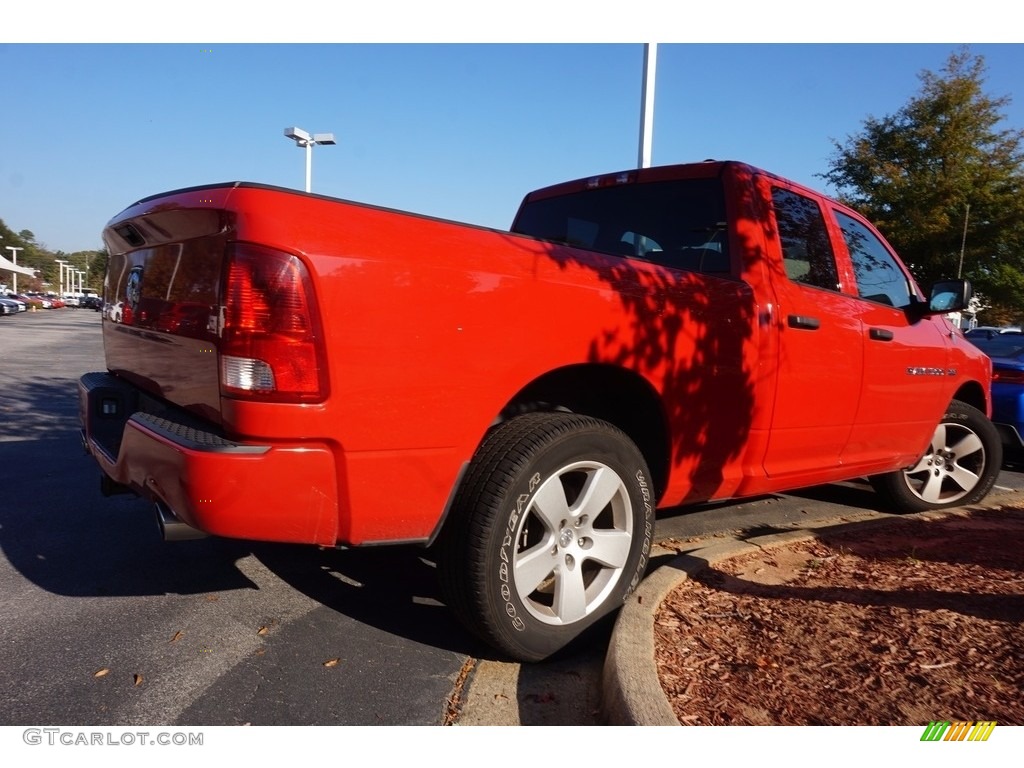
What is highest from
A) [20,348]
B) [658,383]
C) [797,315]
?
[797,315]

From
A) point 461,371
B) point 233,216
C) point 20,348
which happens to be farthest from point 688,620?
point 20,348

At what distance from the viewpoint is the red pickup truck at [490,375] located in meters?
2.23

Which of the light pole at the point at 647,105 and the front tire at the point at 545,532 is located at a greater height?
the light pole at the point at 647,105

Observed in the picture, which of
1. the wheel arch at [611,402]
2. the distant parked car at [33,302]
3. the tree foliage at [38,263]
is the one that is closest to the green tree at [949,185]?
the wheel arch at [611,402]

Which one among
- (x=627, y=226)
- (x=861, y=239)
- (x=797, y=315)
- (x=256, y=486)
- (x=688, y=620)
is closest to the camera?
(x=256, y=486)

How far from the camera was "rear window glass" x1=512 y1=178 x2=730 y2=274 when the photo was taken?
3717 mm

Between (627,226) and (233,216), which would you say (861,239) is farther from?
(233,216)

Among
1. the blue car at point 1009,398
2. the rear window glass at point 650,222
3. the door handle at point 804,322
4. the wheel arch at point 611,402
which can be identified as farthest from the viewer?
the blue car at point 1009,398

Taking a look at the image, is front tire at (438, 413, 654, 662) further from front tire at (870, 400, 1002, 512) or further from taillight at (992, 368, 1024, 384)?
taillight at (992, 368, 1024, 384)

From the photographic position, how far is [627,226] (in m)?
4.12

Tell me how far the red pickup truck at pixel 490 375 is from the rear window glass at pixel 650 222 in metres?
0.01

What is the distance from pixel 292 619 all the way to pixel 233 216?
5.71 ft

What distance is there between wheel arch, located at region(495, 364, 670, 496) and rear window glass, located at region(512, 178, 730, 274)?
766 millimetres

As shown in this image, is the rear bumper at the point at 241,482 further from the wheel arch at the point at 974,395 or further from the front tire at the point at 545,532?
the wheel arch at the point at 974,395
